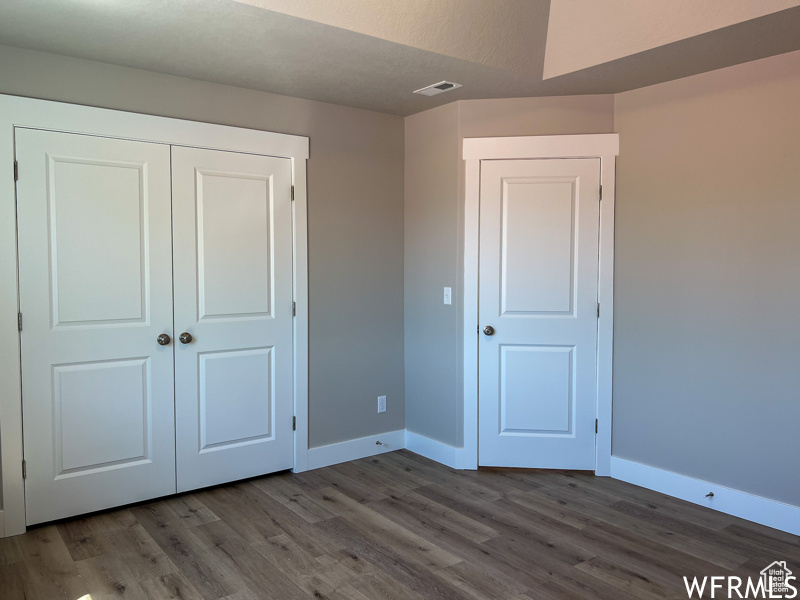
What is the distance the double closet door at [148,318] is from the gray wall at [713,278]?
2148mm

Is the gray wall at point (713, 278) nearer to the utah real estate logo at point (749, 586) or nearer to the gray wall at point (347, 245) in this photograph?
the utah real estate logo at point (749, 586)

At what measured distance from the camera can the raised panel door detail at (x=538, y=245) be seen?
3709 mm

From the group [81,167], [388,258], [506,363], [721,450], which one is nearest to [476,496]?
[506,363]

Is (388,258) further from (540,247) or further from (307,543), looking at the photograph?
(307,543)

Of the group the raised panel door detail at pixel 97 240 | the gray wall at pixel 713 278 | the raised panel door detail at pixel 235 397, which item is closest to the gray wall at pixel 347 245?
the raised panel door detail at pixel 235 397

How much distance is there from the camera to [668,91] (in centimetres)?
334

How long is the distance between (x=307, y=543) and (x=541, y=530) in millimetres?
1173

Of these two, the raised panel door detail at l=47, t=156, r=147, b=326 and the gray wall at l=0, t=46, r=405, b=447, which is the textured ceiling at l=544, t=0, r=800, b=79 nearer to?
the gray wall at l=0, t=46, r=405, b=447

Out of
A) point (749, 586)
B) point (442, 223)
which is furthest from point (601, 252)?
point (749, 586)

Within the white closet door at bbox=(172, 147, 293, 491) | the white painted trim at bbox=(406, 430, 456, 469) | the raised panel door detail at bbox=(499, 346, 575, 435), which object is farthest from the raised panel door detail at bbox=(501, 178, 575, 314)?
the white closet door at bbox=(172, 147, 293, 491)

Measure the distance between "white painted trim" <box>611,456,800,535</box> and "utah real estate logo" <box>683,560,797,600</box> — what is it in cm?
45

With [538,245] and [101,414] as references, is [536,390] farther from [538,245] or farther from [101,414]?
[101,414]

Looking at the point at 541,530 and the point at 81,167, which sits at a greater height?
the point at 81,167

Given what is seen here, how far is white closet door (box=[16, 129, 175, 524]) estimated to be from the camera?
9.63 ft
